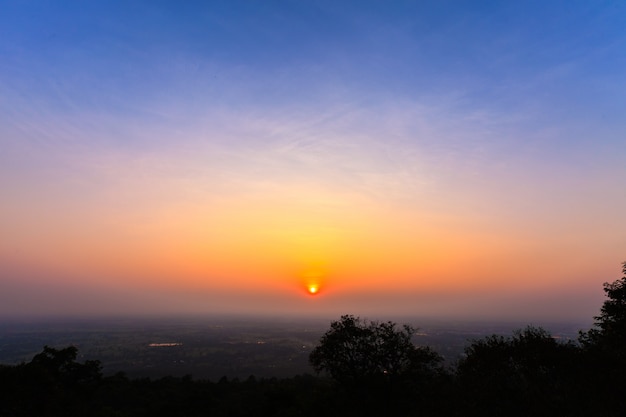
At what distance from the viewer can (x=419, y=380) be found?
34531 mm

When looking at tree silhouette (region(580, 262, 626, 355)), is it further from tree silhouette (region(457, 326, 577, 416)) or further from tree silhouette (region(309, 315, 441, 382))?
tree silhouette (region(309, 315, 441, 382))

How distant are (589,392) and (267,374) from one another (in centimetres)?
10195

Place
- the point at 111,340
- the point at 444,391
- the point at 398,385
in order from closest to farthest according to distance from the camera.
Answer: the point at 444,391 → the point at 398,385 → the point at 111,340

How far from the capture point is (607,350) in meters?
26.5

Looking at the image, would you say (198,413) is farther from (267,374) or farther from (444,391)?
(267,374)

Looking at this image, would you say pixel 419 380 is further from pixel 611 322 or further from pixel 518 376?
pixel 611 322

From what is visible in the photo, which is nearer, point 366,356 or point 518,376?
point 518,376

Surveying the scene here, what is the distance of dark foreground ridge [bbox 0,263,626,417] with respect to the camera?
20.5 meters

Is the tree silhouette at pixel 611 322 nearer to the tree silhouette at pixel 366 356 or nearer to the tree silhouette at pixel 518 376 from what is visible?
the tree silhouette at pixel 518 376

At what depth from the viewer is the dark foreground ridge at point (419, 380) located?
67.1ft

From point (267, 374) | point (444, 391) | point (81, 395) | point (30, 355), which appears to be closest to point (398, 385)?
point (444, 391)

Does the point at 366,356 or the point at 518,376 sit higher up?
the point at 518,376

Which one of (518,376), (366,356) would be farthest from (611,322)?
(366,356)

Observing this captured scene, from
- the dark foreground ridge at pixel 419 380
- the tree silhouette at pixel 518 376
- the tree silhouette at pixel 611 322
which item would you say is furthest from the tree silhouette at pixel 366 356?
the tree silhouette at pixel 611 322
